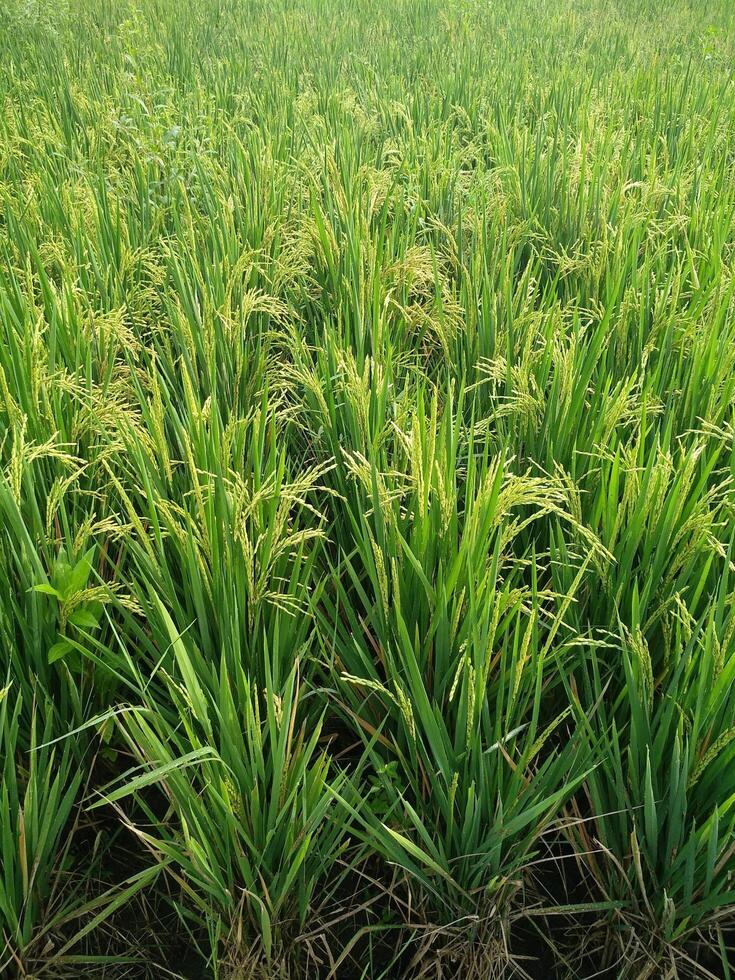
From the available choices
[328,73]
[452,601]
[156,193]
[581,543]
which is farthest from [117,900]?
[328,73]

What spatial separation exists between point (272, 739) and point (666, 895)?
21.8 inches

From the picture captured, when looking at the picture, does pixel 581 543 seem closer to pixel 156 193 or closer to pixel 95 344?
pixel 95 344

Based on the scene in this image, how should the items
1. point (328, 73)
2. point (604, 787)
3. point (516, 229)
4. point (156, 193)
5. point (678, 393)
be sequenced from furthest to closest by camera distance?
1. point (328, 73)
2. point (156, 193)
3. point (516, 229)
4. point (678, 393)
5. point (604, 787)

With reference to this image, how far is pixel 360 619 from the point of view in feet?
4.91

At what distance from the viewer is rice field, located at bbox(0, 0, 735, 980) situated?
1077 mm

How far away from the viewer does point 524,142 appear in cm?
345

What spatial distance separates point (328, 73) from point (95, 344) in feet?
13.5

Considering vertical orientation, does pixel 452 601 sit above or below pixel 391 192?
below

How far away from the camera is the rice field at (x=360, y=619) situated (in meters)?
1.08

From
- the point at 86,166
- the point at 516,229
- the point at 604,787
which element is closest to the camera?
the point at 604,787

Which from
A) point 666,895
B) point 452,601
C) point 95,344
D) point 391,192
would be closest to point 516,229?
point 391,192

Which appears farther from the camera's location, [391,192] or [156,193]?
[156,193]

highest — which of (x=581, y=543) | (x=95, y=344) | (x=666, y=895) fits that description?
(x=95, y=344)

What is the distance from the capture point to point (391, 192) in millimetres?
2725
